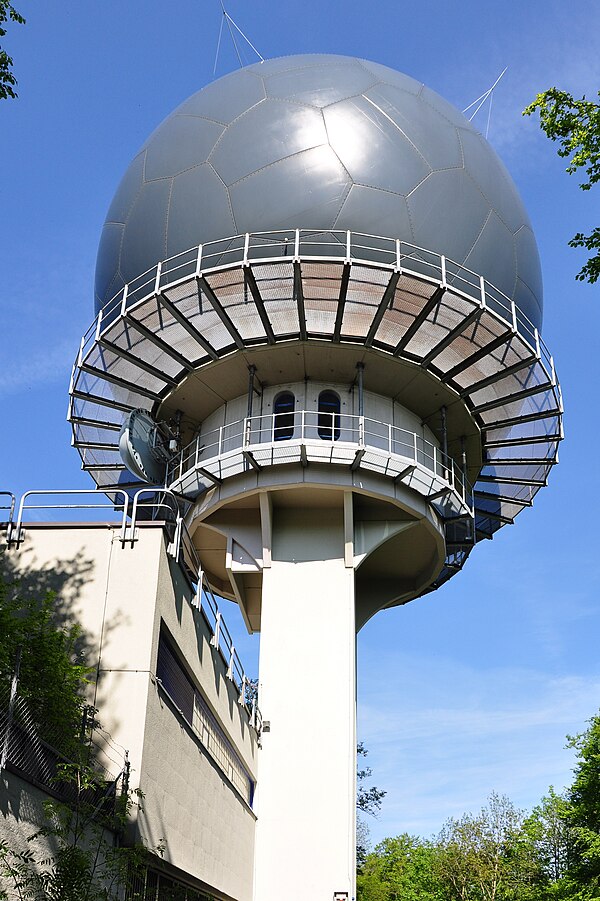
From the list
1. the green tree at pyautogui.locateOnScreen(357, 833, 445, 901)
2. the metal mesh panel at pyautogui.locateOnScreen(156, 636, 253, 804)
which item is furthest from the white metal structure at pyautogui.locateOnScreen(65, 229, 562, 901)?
the green tree at pyautogui.locateOnScreen(357, 833, 445, 901)

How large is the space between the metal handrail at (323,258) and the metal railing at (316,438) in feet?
11.0

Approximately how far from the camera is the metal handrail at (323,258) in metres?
19.1

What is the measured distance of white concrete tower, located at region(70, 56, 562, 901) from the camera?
63.5ft

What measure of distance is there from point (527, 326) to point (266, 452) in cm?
630

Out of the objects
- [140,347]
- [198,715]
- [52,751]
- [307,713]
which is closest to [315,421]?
[140,347]

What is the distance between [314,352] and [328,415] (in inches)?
57.4

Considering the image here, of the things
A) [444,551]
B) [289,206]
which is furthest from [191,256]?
[444,551]

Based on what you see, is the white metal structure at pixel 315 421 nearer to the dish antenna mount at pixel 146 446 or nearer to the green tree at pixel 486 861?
the dish antenna mount at pixel 146 446

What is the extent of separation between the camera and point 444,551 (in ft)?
73.9

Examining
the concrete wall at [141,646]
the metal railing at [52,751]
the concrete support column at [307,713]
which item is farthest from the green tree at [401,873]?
the metal railing at [52,751]

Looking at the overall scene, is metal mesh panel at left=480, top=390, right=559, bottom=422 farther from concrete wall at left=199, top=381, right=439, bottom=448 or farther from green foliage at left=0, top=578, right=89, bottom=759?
green foliage at left=0, top=578, right=89, bottom=759

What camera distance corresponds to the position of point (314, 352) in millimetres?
20734

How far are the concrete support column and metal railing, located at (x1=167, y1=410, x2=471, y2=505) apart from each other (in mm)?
1640

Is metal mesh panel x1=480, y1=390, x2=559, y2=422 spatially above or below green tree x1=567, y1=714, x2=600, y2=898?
above
